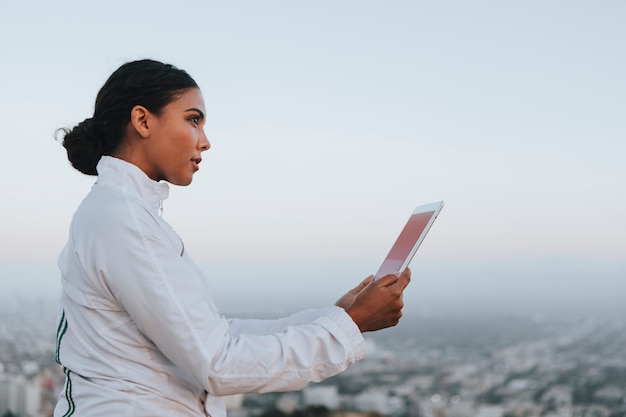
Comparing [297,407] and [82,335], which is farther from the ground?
[82,335]

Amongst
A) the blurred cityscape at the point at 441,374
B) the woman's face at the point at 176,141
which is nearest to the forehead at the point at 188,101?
the woman's face at the point at 176,141

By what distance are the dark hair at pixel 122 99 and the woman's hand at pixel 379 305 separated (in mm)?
499

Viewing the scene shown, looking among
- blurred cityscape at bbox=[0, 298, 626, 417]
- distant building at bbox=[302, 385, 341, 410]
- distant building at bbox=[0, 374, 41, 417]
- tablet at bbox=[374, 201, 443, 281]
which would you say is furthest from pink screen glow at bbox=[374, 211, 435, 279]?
distant building at bbox=[302, 385, 341, 410]

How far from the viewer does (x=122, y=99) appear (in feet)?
4.29

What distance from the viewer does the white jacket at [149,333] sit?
111 centimetres

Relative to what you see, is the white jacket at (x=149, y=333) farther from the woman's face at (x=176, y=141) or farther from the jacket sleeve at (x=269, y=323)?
the jacket sleeve at (x=269, y=323)

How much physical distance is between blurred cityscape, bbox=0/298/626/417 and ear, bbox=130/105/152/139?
7.82 ft

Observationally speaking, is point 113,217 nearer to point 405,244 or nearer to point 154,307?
point 154,307

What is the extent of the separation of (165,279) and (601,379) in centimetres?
1107

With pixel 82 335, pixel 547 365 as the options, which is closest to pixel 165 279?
pixel 82 335

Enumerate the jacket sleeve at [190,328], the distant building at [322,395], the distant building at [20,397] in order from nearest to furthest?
the jacket sleeve at [190,328] < the distant building at [20,397] < the distant building at [322,395]

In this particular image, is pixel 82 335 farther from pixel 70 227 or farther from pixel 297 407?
pixel 297 407

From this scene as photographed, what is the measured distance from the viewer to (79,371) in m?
1.21

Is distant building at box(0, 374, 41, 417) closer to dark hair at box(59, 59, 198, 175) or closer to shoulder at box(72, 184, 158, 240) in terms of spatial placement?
dark hair at box(59, 59, 198, 175)
